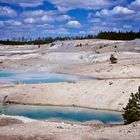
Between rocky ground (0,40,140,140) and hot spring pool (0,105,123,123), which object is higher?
rocky ground (0,40,140,140)

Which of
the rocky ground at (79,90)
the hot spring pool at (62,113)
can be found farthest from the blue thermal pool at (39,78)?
the hot spring pool at (62,113)

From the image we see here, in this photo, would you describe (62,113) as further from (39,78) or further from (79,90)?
(39,78)

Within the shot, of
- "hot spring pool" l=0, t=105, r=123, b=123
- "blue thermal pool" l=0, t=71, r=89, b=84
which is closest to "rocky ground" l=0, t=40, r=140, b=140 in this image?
"hot spring pool" l=0, t=105, r=123, b=123

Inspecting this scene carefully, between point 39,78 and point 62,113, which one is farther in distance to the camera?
point 39,78

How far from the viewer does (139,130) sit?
26.4 metres

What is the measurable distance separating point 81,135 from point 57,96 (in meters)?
24.9

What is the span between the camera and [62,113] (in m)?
44.4

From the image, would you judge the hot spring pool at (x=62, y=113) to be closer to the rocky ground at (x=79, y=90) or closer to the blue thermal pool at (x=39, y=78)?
the rocky ground at (x=79, y=90)

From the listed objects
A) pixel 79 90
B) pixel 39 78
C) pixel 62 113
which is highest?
pixel 79 90

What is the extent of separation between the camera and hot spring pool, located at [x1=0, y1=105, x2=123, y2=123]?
137 ft

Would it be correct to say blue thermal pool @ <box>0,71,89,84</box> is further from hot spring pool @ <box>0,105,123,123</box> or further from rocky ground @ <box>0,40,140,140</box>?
hot spring pool @ <box>0,105,123,123</box>

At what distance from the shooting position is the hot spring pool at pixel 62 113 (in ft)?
137

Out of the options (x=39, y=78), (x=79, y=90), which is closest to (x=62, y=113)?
(x=79, y=90)

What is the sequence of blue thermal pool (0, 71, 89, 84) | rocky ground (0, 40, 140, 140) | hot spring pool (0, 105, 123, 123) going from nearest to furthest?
rocky ground (0, 40, 140, 140), hot spring pool (0, 105, 123, 123), blue thermal pool (0, 71, 89, 84)
